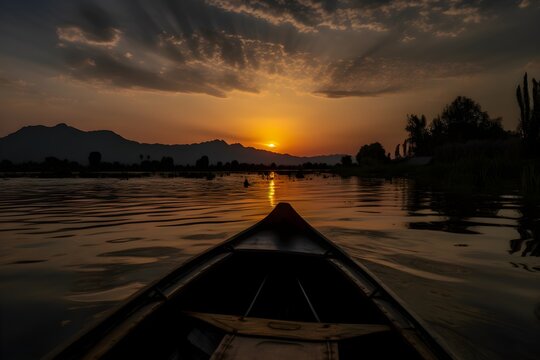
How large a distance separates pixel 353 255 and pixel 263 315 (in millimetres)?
4100

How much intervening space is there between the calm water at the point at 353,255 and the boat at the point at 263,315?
122 cm

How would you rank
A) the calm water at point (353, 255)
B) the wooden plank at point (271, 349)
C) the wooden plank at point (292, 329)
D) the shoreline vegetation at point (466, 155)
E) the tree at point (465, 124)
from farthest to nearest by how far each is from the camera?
1. the tree at point (465, 124)
2. the shoreline vegetation at point (466, 155)
3. the calm water at point (353, 255)
4. the wooden plank at point (292, 329)
5. the wooden plank at point (271, 349)

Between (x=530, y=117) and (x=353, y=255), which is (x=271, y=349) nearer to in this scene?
(x=353, y=255)

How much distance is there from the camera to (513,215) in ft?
44.8

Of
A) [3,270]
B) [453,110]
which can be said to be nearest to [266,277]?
[3,270]

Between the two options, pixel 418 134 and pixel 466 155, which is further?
pixel 418 134

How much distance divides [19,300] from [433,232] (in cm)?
1098

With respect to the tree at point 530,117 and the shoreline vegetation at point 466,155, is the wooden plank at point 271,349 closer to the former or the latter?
the shoreline vegetation at point 466,155

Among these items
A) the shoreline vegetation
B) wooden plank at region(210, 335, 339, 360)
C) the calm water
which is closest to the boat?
wooden plank at region(210, 335, 339, 360)

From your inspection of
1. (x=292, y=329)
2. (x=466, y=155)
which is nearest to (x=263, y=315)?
(x=292, y=329)

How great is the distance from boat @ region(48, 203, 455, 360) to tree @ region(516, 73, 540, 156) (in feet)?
116

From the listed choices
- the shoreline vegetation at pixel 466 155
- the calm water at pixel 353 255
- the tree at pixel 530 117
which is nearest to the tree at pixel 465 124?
the shoreline vegetation at pixel 466 155

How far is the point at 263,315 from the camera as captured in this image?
487 centimetres

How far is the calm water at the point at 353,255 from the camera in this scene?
4.60 meters
